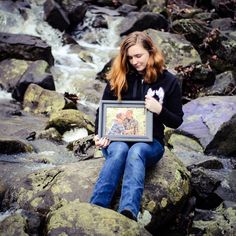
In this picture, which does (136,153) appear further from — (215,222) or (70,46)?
(70,46)

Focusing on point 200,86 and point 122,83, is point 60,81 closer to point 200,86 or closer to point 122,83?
point 200,86

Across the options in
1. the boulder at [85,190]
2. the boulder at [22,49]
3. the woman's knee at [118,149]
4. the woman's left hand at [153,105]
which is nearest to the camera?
the woman's knee at [118,149]

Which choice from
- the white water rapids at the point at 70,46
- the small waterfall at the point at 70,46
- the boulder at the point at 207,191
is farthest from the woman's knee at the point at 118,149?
the small waterfall at the point at 70,46

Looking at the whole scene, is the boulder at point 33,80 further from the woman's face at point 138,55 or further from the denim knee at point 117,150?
the denim knee at point 117,150

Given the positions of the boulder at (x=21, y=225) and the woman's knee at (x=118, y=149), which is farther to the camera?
the woman's knee at (x=118, y=149)

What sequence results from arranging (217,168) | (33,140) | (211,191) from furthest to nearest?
(33,140), (217,168), (211,191)

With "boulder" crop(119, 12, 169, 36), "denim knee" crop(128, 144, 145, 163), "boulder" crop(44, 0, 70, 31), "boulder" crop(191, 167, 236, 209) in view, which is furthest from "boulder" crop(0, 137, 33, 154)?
"boulder" crop(119, 12, 169, 36)

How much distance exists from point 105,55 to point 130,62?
848 cm

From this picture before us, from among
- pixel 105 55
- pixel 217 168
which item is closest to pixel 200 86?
pixel 105 55

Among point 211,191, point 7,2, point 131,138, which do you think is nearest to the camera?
point 131,138

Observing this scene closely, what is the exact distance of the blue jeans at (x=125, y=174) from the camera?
3.44 m

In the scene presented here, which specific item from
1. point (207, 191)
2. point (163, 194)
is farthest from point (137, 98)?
point (207, 191)

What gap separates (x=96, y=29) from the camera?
1403cm

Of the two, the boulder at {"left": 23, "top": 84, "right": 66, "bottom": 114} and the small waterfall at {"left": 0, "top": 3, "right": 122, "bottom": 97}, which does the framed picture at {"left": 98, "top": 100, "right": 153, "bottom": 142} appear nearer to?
the boulder at {"left": 23, "top": 84, "right": 66, "bottom": 114}
